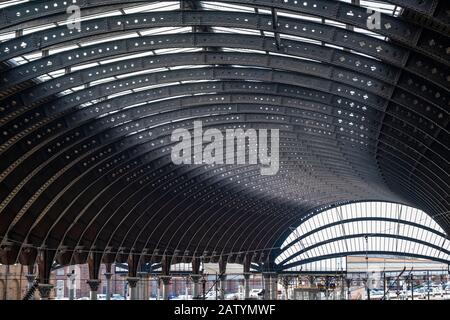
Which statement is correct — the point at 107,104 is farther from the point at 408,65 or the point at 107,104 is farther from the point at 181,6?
the point at 408,65

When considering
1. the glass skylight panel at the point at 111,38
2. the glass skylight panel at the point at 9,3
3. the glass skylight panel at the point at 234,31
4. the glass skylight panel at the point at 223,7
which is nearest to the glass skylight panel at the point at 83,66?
the glass skylight panel at the point at 111,38

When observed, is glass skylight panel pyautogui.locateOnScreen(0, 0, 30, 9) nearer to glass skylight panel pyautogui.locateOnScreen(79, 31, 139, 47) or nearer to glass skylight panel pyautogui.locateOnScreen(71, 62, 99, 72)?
glass skylight panel pyautogui.locateOnScreen(79, 31, 139, 47)

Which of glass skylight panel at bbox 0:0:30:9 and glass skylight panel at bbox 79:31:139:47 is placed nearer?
glass skylight panel at bbox 0:0:30:9

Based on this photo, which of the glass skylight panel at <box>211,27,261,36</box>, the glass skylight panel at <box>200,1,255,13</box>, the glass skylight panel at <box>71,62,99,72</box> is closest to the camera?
the glass skylight panel at <box>200,1,255,13</box>

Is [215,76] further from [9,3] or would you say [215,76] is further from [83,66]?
[9,3]

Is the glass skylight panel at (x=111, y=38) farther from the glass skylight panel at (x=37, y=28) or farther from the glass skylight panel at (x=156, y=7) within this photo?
the glass skylight panel at (x=156, y=7)

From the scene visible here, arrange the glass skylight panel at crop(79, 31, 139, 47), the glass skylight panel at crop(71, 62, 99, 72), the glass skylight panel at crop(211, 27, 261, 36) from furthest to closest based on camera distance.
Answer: the glass skylight panel at crop(71, 62, 99, 72), the glass skylight panel at crop(79, 31, 139, 47), the glass skylight panel at crop(211, 27, 261, 36)

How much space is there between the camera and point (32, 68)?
3438cm

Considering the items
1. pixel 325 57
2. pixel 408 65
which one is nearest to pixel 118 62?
pixel 325 57

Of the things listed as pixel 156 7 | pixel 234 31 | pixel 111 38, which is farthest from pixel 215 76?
pixel 156 7

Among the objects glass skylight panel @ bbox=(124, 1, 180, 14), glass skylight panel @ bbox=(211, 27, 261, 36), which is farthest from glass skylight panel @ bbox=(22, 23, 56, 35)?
glass skylight panel @ bbox=(211, 27, 261, 36)

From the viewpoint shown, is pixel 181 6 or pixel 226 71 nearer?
pixel 181 6
